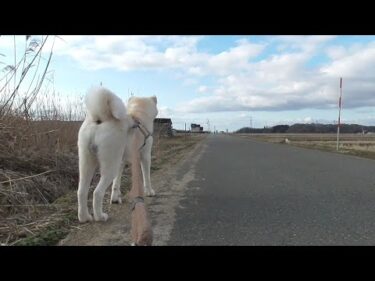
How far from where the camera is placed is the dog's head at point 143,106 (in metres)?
6.40

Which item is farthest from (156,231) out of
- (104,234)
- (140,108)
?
(140,108)

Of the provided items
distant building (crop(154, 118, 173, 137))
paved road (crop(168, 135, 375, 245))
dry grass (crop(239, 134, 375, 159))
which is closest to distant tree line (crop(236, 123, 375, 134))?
dry grass (crop(239, 134, 375, 159))

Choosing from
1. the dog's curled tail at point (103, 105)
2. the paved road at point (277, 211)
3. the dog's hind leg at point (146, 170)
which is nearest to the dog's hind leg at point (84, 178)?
the dog's curled tail at point (103, 105)

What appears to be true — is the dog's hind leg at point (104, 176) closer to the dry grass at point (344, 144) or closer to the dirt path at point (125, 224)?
the dirt path at point (125, 224)

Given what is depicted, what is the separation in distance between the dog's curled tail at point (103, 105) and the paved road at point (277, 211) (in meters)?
1.42

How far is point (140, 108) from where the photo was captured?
6426mm

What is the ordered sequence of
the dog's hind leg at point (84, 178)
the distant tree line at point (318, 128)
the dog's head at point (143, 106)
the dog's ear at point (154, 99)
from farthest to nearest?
the distant tree line at point (318, 128) → the dog's ear at point (154, 99) → the dog's head at point (143, 106) → the dog's hind leg at point (84, 178)

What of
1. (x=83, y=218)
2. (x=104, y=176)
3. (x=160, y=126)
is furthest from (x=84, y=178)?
(x=160, y=126)

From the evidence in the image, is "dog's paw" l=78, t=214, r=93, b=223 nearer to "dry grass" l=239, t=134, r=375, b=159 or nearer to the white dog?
the white dog

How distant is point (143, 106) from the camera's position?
650cm

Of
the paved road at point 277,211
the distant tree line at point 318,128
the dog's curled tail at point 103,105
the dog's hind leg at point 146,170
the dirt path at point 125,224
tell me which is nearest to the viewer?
the dirt path at point 125,224

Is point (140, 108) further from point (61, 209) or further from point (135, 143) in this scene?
point (61, 209)

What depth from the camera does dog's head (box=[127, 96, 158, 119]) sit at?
6402 millimetres
